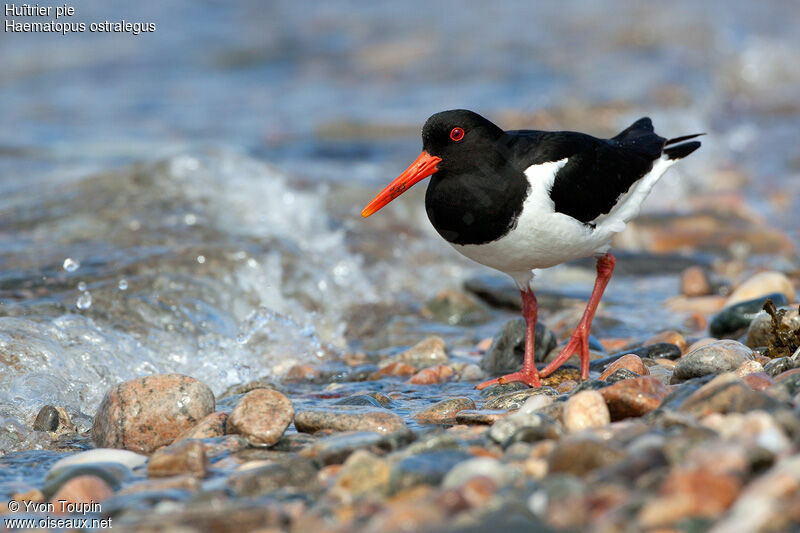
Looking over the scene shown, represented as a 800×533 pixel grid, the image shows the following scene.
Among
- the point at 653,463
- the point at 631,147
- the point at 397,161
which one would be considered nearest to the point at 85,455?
the point at 653,463

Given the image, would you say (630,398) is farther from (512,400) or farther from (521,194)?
(521,194)

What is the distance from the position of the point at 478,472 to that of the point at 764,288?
366cm

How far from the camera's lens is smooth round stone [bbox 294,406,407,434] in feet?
12.7

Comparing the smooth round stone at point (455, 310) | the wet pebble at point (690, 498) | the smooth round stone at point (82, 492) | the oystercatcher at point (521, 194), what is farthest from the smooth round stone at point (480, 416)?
the smooth round stone at point (455, 310)

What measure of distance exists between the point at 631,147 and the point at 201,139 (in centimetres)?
807

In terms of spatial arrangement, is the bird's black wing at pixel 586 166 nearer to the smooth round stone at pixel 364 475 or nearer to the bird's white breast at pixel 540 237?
the bird's white breast at pixel 540 237

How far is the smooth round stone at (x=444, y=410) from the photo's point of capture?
13.8ft

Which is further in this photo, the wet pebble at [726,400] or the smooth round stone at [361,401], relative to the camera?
the smooth round stone at [361,401]

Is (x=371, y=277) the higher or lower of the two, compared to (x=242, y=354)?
higher

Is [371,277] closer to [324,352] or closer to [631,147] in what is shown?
[324,352]

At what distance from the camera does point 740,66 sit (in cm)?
1589

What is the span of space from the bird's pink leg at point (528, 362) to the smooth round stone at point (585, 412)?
50.7 inches

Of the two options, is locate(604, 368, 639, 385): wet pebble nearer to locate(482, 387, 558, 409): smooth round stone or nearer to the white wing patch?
locate(482, 387, 558, 409): smooth round stone

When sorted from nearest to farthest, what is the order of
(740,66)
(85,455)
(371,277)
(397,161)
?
(85,455), (371,277), (397,161), (740,66)
